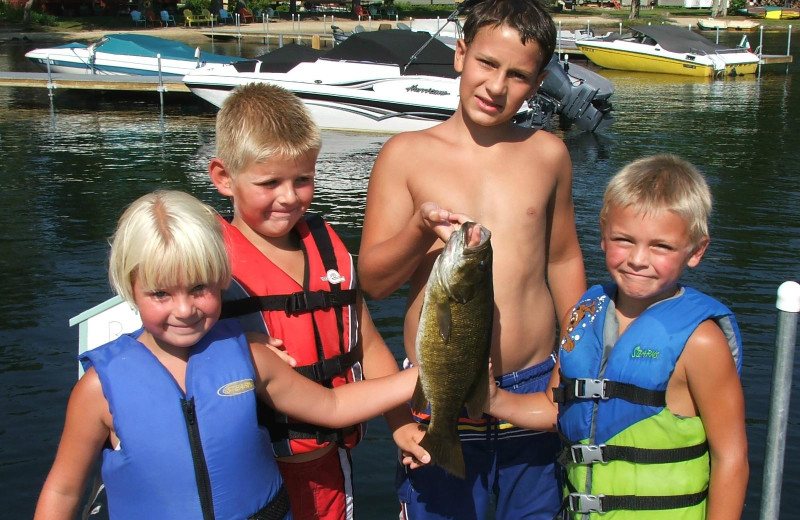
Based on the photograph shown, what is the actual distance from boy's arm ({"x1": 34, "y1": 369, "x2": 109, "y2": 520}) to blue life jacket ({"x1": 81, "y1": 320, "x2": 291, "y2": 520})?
48 millimetres

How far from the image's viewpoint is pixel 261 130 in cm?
300

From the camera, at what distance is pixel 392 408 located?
3.04m

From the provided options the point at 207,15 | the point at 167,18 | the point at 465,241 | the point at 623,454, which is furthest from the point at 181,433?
the point at 207,15

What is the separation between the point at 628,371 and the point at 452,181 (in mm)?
1020

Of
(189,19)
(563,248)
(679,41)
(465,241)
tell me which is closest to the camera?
(465,241)

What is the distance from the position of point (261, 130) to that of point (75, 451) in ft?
4.29

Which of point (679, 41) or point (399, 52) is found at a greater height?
point (679, 41)

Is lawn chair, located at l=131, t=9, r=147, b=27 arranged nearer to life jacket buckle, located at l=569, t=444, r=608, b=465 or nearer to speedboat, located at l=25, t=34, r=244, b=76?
speedboat, located at l=25, t=34, r=244, b=76

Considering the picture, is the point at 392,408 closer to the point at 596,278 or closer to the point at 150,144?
the point at 596,278

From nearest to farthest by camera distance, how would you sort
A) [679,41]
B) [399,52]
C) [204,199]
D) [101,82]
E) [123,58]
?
[204,199], [399,52], [101,82], [123,58], [679,41]

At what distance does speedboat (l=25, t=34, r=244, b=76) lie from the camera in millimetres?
24891

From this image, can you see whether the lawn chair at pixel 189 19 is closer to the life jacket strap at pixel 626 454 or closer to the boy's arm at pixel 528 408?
the boy's arm at pixel 528 408

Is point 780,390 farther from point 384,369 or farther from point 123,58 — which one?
point 123,58

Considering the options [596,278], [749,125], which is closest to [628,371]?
[596,278]
